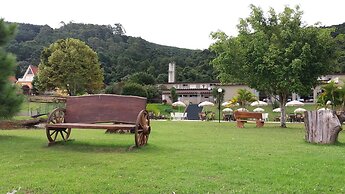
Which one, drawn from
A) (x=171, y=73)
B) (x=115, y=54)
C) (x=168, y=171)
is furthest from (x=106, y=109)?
(x=115, y=54)

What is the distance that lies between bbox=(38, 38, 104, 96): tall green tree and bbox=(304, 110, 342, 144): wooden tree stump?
128 feet

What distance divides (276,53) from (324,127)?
→ 12.9 meters

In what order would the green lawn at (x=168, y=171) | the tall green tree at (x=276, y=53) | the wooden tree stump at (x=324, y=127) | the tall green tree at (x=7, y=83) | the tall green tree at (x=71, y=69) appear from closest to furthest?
the green lawn at (x=168, y=171) < the wooden tree stump at (x=324, y=127) < the tall green tree at (x=7, y=83) < the tall green tree at (x=276, y=53) < the tall green tree at (x=71, y=69)

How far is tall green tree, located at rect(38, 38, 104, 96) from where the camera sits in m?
47.9

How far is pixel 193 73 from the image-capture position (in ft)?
276

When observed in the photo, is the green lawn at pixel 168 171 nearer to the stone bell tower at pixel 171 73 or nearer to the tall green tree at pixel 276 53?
the tall green tree at pixel 276 53

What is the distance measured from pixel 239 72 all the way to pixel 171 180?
70.5 feet

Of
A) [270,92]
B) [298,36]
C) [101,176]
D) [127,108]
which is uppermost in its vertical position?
[298,36]

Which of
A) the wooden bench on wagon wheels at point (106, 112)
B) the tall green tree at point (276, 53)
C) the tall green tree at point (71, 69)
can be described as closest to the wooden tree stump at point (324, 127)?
the wooden bench on wagon wheels at point (106, 112)

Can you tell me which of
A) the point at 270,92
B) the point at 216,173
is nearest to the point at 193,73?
the point at 270,92

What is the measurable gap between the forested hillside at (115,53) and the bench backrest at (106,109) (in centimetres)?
6741

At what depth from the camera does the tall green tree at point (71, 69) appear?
4791 cm

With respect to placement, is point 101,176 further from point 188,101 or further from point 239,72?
point 188,101

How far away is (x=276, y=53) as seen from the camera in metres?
24.4
